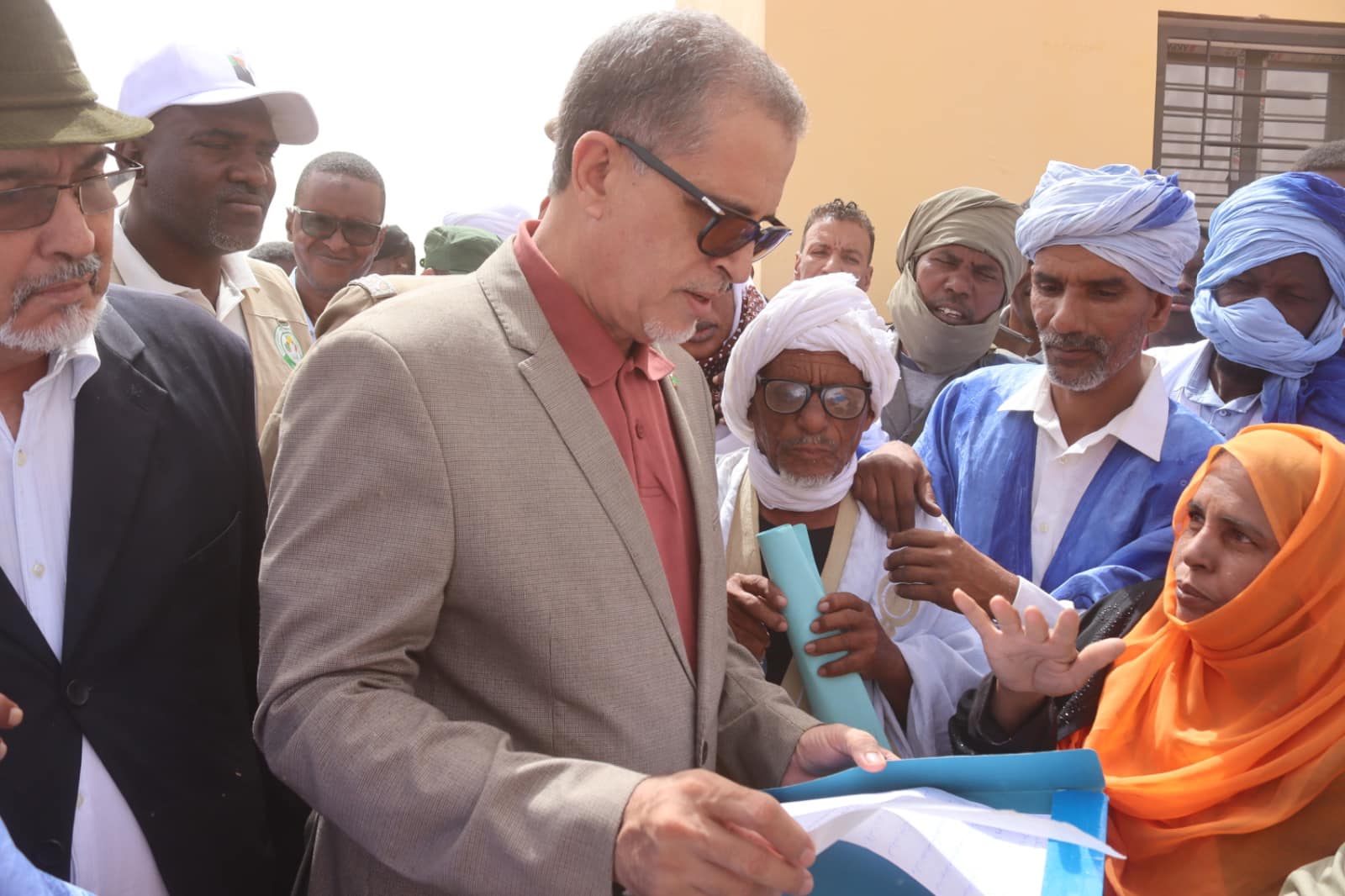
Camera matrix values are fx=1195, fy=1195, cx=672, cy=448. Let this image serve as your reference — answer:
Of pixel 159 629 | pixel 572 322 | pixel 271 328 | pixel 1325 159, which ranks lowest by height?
pixel 159 629

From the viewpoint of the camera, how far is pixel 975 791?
1.91 m

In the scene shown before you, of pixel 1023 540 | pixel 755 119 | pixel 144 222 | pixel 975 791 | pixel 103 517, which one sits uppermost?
pixel 755 119

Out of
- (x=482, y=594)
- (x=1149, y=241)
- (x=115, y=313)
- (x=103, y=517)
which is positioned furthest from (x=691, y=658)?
(x=1149, y=241)

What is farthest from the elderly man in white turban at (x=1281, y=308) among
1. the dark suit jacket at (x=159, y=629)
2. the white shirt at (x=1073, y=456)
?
the dark suit jacket at (x=159, y=629)

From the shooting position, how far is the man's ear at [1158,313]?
3768mm

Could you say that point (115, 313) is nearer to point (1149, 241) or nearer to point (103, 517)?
point (103, 517)

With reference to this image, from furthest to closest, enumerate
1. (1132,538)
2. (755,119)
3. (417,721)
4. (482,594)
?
(1132,538) < (755,119) < (482,594) < (417,721)

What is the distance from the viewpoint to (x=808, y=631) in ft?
9.45

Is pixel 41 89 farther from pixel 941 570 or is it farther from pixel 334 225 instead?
pixel 334 225

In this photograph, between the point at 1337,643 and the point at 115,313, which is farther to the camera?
the point at 1337,643

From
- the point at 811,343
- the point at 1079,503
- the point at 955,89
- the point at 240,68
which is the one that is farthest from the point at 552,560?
the point at 955,89

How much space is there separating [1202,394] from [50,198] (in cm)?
373

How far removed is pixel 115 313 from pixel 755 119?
1391 millimetres

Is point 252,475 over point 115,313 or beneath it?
beneath
